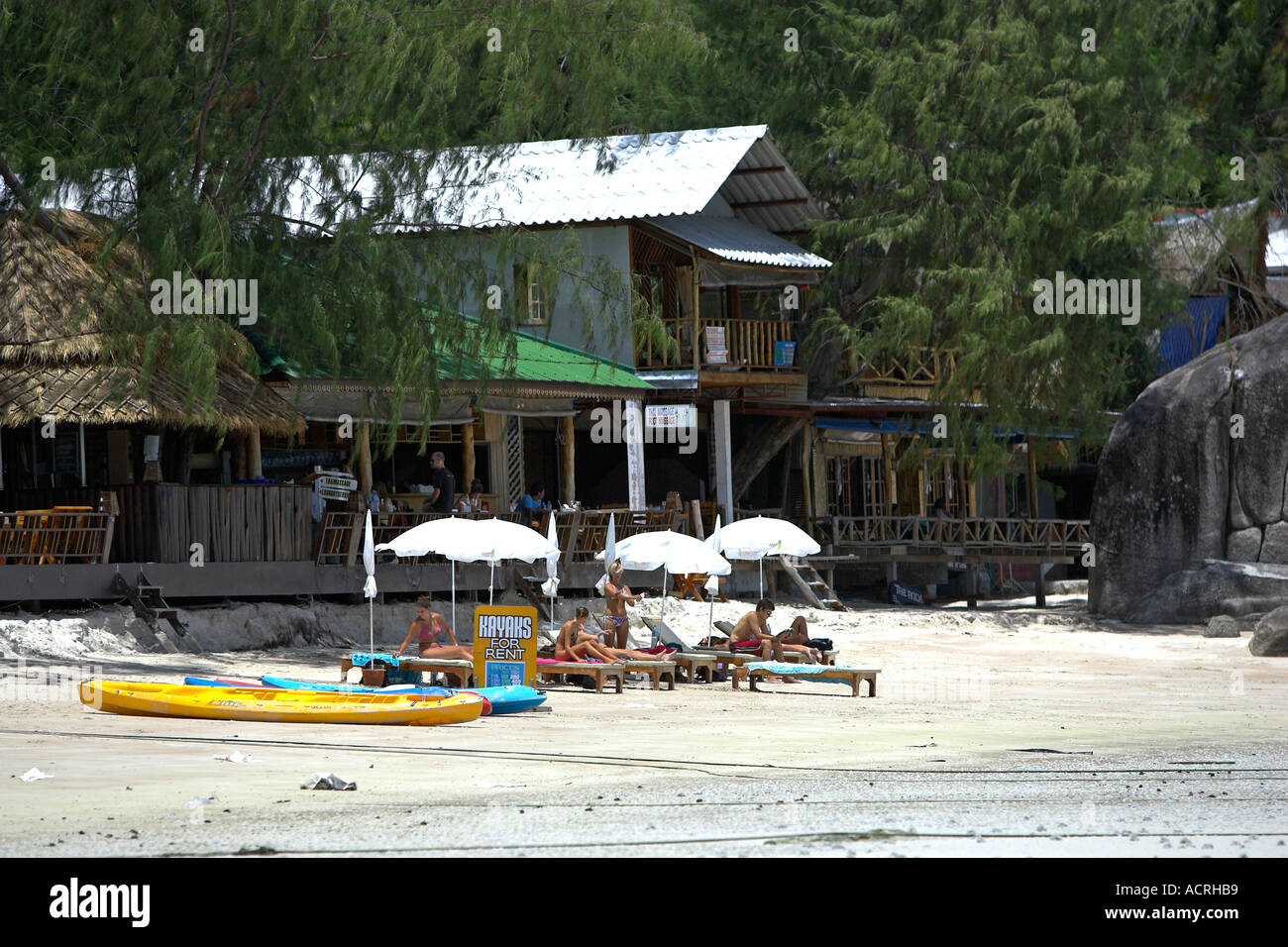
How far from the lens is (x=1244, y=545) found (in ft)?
99.2

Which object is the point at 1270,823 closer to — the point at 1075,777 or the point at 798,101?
the point at 1075,777

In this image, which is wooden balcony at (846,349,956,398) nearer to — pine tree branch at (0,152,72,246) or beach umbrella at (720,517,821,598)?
beach umbrella at (720,517,821,598)

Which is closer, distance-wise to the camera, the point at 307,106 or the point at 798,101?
the point at 307,106

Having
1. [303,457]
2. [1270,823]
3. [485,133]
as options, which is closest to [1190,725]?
[1270,823]

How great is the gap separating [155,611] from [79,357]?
3.40 m

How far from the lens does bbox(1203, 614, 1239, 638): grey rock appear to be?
27.5 m

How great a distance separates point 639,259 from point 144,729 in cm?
1987

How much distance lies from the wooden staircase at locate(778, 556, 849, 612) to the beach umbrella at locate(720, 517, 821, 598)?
7.82 meters

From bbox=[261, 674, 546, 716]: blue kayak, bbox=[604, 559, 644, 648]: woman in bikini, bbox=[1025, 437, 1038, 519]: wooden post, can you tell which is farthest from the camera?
bbox=[1025, 437, 1038, 519]: wooden post

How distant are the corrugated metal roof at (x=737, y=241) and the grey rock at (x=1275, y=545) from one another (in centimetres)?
949

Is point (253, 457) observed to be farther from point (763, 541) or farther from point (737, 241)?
point (737, 241)

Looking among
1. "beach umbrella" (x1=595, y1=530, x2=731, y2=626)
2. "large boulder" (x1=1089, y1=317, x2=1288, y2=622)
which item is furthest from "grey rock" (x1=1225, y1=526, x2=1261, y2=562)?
"beach umbrella" (x1=595, y1=530, x2=731, y2=626)

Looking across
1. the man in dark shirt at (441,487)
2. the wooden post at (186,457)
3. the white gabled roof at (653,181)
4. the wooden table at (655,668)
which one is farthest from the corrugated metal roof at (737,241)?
the wooden table at (655,668)

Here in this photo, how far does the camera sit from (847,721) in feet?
51.5
